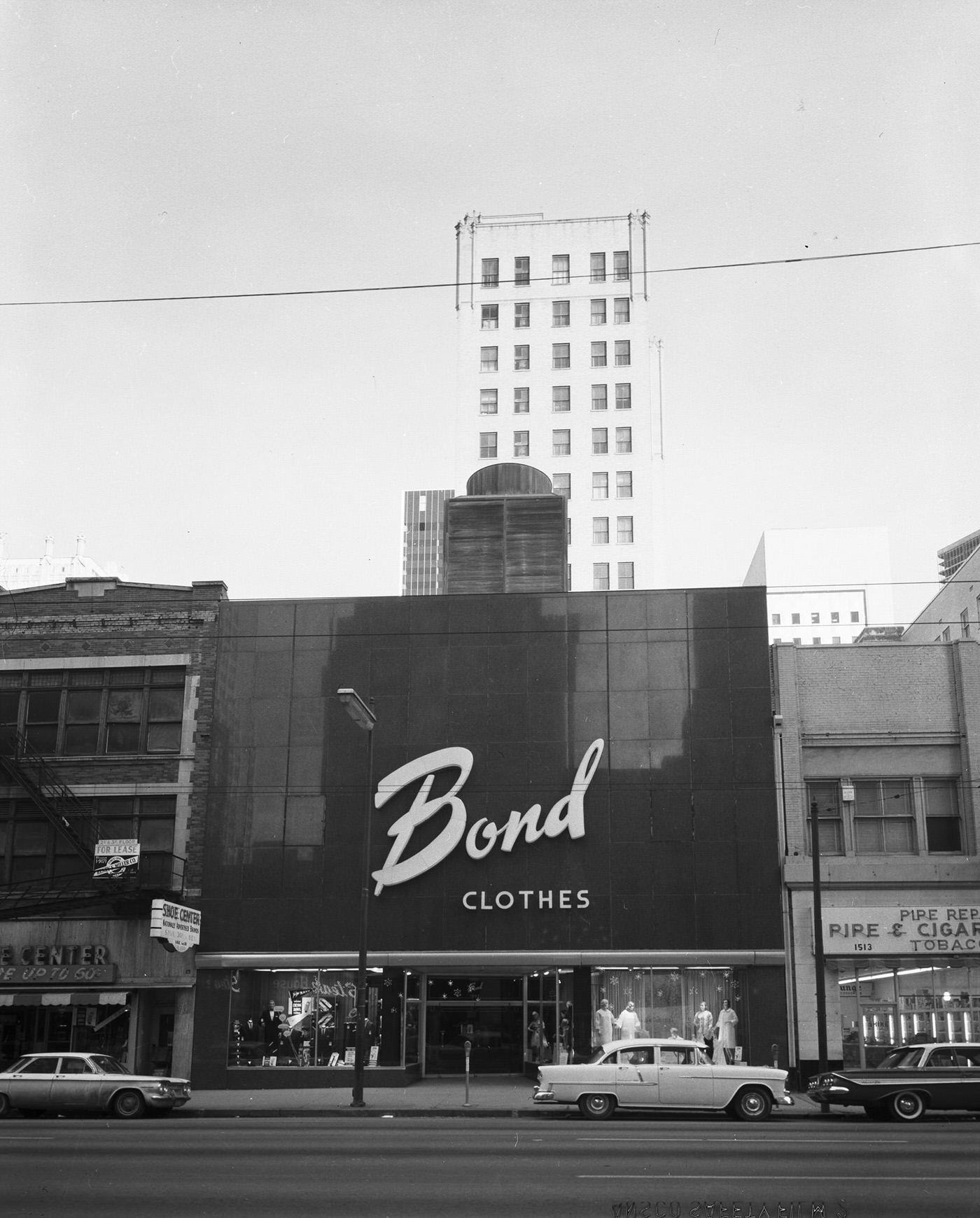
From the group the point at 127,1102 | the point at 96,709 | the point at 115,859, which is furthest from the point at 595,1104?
the point at 96,709

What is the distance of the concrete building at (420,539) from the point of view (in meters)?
177

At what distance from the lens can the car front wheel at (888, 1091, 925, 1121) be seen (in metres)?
24.8

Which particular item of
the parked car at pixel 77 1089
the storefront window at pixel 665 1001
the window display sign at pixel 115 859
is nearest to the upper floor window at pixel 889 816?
the storefront window at pixel 665 1001

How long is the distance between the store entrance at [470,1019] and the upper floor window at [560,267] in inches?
2464

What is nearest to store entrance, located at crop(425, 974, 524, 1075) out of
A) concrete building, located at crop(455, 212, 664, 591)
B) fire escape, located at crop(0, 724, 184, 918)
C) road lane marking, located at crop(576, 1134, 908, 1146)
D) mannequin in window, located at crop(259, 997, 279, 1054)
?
mannequin in window, located at crop(259, 997, 279, 1054)

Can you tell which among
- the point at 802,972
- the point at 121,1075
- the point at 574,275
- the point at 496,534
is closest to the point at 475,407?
the point at 574,275

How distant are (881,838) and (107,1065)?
1984 cm

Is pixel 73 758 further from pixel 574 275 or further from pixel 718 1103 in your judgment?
pixel 574 275

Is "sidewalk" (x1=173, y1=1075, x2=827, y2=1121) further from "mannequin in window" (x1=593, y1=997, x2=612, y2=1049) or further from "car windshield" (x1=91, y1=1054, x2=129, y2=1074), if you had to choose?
"mannequin in window" (x1=593, y1=997, x2=612, y2=1049)

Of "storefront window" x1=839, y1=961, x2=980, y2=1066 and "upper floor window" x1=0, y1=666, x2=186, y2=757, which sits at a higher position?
"upper floor window" x1=0, y1=666, x2=186, y2=757

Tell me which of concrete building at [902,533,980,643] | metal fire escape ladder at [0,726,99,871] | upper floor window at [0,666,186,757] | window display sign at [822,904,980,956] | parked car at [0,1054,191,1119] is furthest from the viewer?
concrete building at [902,533,980,643]

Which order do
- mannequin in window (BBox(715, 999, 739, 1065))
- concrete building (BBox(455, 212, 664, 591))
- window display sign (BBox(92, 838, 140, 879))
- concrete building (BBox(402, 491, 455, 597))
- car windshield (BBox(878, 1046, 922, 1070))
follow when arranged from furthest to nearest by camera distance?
concrete building (BBox(402, 491, 455, 597))
concrete building (BBox(455, 212, 664, 591))
window display sign (BBox(92, 838, 140, 879))
mannequin in window (BBox(715, 999, 739, 1065))
car windshield (BBox(878, 1046, 922, 1070))

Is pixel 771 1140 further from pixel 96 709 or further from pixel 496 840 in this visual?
pixel 96 709

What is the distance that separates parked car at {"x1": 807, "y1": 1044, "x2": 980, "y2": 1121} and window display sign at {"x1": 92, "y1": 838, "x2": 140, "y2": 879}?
17.8 meters
